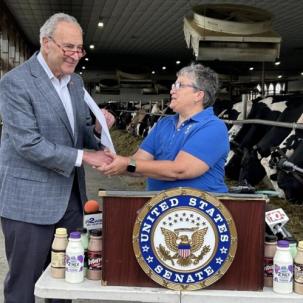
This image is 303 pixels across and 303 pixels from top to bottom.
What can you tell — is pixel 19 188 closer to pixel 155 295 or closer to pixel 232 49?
pixel 155 295

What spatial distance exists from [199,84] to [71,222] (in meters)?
0.87

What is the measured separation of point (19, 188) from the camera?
2551 mm

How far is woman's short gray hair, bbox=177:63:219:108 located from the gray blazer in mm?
560

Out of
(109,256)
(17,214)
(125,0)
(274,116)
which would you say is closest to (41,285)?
(109,256)

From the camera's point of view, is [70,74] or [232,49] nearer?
[70,74]

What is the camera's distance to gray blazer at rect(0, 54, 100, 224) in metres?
2.38

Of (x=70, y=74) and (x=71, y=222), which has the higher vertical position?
(x=70, y=74)

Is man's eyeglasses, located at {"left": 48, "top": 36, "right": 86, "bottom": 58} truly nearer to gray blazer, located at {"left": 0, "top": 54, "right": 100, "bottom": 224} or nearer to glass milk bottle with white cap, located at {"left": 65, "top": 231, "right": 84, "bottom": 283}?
gray blazer, located at {"left": 0, "top": 54, "right": 100, "bottom": 224}

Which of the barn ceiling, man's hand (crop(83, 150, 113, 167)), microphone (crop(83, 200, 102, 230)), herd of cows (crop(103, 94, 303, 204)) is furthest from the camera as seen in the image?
the barn ceiling

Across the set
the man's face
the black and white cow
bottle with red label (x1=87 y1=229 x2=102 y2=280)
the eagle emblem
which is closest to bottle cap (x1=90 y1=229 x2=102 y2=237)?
bottle with red label (x1=87 y1=229 x2=102 y2=280)

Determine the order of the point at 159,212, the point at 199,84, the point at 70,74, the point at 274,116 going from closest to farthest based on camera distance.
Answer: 1. the point at 159,212
2. the point at 199,84
3. the point at 70,74
4. the point at 274,116

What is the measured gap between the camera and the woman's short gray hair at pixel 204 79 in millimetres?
2477

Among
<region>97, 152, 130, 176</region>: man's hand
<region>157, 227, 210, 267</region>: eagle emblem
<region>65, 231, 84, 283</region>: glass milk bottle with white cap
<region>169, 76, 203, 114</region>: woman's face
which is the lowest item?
<region>65, 231, 84, 283</region>: glass milk bottle with white cap

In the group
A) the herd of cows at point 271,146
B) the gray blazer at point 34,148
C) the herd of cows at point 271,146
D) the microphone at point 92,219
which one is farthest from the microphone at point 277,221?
the herd of cows at point 271,146
